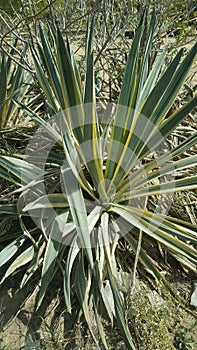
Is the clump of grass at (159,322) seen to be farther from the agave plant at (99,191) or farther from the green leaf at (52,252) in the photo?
the green leaf at (52,252)

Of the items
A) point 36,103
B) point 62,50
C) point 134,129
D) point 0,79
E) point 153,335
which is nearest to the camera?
point 153,335

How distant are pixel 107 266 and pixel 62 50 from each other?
96cm

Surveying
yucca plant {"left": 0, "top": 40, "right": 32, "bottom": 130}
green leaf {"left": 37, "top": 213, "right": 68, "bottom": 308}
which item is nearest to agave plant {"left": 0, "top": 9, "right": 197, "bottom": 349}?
green leaf {"left": 37, "top": 213, "right": 68, "bottom": 308}

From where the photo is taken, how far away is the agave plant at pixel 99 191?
2039mm

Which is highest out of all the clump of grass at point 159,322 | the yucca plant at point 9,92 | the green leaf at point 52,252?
the yucca plant at point 9,92

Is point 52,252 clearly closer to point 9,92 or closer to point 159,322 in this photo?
point 159,322

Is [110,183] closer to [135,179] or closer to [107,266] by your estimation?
[135,179]

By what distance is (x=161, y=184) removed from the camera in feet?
7.45

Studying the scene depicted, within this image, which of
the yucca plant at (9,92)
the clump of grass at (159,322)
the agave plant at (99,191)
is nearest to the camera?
the clump of grass at (159,322)

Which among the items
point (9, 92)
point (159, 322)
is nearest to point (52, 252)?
point (159, 322)

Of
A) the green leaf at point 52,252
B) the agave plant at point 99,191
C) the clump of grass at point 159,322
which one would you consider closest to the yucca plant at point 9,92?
the agave plant at point 99,191

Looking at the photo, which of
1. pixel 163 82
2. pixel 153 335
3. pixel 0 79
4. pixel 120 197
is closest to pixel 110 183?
pixel 120 197

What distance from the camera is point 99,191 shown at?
220 centimetres

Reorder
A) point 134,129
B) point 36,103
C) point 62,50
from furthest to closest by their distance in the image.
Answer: point 36,103
point 134,129
point 62,50
